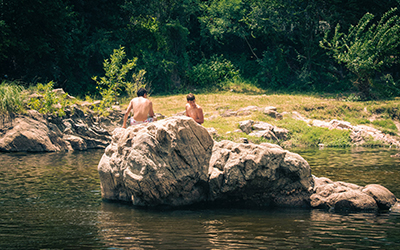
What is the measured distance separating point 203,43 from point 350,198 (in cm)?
2572

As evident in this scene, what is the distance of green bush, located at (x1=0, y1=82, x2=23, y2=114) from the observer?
16.7m

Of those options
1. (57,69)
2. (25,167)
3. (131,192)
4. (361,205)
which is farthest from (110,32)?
(361,205)

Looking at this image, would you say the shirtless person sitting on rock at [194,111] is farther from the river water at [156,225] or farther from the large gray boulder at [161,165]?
the river water at [156,225]

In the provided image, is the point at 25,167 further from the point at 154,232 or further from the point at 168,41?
the point at 168,41

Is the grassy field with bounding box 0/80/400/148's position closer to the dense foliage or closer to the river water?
the dense foliage

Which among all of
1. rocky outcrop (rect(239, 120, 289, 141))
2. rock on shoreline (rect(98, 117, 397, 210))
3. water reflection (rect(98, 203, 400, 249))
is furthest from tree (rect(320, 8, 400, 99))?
water reflection (rect(98, 203, 400, 249))

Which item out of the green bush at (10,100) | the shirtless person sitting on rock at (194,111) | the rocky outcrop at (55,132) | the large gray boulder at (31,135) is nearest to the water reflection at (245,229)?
the shirtless person sitting on rock at (194,111)

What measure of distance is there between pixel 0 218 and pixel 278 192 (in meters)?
5.49

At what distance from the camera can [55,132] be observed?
1711 centimetres

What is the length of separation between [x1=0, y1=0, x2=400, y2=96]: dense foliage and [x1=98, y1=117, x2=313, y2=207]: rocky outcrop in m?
18.1

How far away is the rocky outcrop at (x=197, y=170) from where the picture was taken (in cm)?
810

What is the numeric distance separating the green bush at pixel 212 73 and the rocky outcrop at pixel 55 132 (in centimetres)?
1180

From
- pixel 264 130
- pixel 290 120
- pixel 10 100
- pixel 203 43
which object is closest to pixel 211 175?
pixel 264 130

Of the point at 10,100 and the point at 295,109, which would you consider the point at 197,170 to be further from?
the point at 295,109
